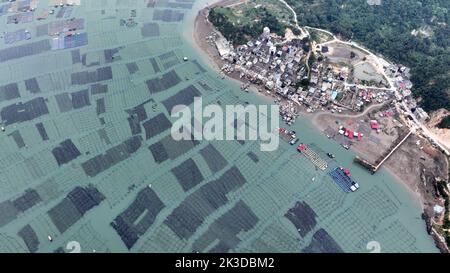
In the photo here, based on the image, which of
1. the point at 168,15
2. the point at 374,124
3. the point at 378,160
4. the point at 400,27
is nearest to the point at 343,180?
the point at 378,160

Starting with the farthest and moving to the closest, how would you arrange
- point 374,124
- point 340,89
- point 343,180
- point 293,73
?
point 293,73 < point 340,89 < point 374,124 < point 343,180

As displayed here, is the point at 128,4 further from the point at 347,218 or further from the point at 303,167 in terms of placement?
the point at 347,218

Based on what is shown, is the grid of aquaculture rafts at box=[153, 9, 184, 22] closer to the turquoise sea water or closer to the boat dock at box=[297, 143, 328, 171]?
the turquoise sea water

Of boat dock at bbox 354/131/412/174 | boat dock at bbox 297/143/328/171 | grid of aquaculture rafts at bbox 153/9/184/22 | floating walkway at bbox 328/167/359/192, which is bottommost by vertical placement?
floating walkway at bbox 328/167/359/192

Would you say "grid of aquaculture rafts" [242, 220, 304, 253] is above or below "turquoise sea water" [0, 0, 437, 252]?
below

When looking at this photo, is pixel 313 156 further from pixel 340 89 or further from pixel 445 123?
pixel 445 123

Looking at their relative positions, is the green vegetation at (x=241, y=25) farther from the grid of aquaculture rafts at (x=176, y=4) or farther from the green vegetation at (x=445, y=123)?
the green vegetation at (x=445, y=123)

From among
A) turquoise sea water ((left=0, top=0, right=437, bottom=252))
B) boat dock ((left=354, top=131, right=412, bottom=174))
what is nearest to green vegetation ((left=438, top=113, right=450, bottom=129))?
boat dock ((left=354, top=131, right=412, bottom=174))
